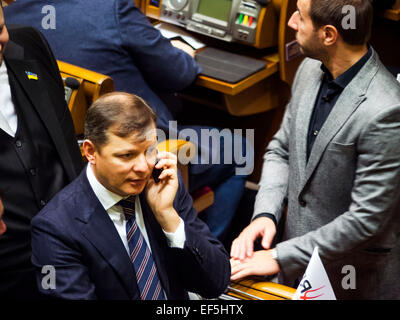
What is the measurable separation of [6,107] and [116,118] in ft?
1.52

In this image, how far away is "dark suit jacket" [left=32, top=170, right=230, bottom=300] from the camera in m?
1.30

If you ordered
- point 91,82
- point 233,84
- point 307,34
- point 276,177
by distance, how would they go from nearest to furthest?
point 307,34, point 276,177, point 91,82, point 233,84

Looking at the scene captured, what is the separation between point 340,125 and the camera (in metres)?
1.64

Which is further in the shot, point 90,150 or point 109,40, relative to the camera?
point 109,40

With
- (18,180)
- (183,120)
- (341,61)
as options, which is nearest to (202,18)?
(183,120)

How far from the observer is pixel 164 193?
1.39 m

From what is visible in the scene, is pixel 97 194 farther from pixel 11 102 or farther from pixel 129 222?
pixel 11 102

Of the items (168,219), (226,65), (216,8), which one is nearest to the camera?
(168,219)

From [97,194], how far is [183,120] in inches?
83.0

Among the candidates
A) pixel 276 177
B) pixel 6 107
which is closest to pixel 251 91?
pixel 276 177

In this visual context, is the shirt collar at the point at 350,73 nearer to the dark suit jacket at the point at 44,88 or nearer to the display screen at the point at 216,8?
the dark suit jacket at the point at 44,88
